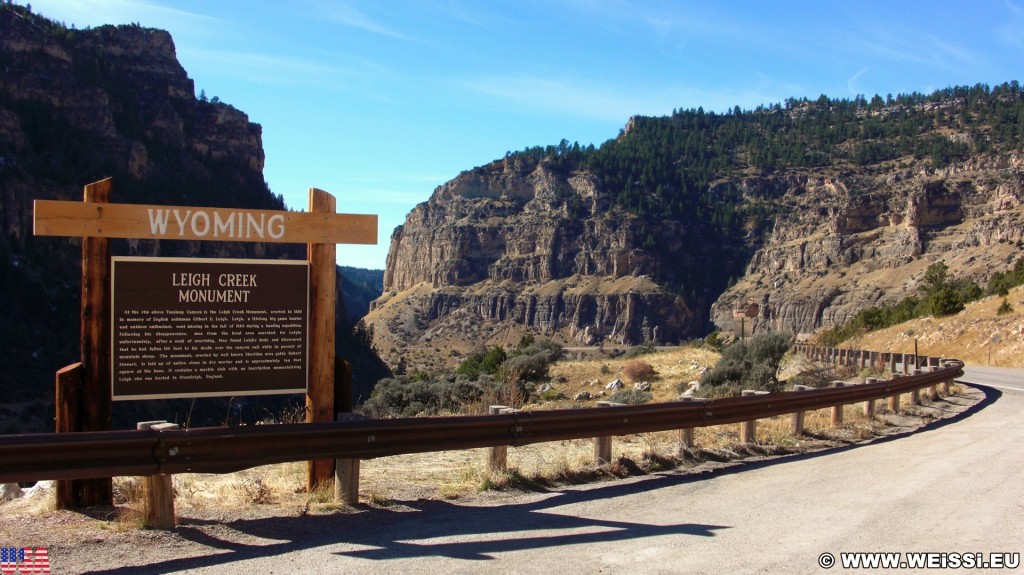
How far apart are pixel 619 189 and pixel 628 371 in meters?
145

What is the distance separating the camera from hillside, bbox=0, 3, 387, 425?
6675 cm

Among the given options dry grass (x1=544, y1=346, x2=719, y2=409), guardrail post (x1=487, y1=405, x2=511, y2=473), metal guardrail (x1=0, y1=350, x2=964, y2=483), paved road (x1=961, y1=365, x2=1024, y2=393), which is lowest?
dry grass (x1=544, y1=346, x2=719, y2=409)

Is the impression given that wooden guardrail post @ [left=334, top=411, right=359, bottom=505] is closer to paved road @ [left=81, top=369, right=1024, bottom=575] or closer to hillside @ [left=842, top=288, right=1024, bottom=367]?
paved road @ [left=81, top=369, right=1024, bottom=575]

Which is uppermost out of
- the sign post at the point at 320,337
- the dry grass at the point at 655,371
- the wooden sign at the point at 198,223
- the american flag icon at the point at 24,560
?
the wooden sign at the point at 198,223

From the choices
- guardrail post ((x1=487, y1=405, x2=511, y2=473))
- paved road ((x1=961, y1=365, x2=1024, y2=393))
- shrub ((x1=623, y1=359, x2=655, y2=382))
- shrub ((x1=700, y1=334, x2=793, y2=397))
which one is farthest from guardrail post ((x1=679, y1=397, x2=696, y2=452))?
shrub ((x1=623, y1=359, x2=655, y2=382))

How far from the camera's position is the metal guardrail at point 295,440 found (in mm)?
5680

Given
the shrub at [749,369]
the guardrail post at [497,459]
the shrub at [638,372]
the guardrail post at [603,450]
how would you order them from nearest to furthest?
the guardrail post at [497,459] → the guardrail post at [603,450] → the shrub at [749,369] → the shrub at [638,372]

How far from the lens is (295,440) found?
660cm

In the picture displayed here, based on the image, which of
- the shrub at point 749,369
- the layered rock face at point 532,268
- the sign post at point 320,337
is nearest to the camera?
the sign post at point 320,337

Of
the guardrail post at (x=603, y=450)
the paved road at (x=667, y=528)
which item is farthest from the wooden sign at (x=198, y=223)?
the guardrail post at (x=603, y=450)

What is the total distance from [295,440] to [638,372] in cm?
2876

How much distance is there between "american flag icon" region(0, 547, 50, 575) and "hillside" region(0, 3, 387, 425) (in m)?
52.1

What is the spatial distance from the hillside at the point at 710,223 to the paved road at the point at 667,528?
11777 cm

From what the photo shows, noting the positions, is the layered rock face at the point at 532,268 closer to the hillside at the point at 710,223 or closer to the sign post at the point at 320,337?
the hillside at the point at 710,223
